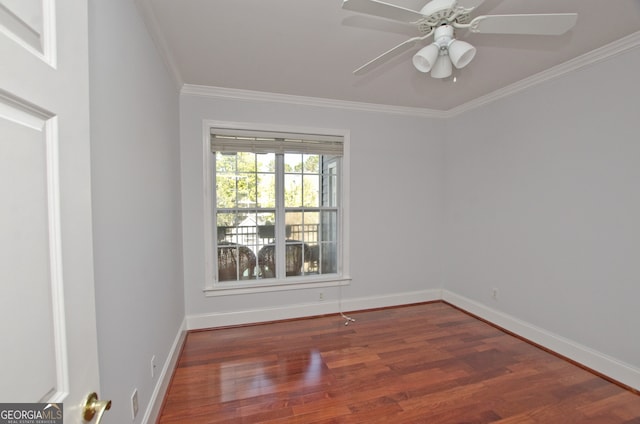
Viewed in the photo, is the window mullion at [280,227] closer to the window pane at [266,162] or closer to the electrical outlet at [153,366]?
the window pane at [266,162]

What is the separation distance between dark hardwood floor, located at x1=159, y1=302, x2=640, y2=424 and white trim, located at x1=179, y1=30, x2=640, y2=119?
2.52 meters

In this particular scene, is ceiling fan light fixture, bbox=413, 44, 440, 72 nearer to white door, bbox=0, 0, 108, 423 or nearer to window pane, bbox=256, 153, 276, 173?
white door, bbox=0, 0, 108, 423

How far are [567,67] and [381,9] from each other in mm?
2175

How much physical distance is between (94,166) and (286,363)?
2052mm

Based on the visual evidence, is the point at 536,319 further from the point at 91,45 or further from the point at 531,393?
the point at 91,45

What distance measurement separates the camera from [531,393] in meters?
2.01

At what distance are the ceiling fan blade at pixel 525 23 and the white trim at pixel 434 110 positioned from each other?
1.25 meters

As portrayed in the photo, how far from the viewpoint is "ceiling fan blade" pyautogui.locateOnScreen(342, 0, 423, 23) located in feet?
3.90

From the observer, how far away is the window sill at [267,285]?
9.84 feet

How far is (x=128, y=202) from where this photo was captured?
1.43m

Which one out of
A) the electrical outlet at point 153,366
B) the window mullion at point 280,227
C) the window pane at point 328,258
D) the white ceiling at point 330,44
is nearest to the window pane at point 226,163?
the window mullion at point 280,227

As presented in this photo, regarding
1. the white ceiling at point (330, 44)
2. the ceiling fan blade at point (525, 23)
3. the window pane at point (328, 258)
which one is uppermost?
the white ceiling at point (330, 44)

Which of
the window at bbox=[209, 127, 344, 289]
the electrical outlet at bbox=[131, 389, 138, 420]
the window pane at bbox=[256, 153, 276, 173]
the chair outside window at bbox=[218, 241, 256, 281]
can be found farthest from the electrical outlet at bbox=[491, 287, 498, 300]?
the electrical outlet at bbox=[131, 389, 138, 420]

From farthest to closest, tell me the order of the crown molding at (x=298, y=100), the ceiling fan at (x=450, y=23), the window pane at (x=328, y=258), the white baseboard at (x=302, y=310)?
the window pane at (x=328, y=258) < the white baseboard at (x=302, y=310) < the crown molding at (x=298, y=100) < the ceiling fan at (x=450, y=23)
